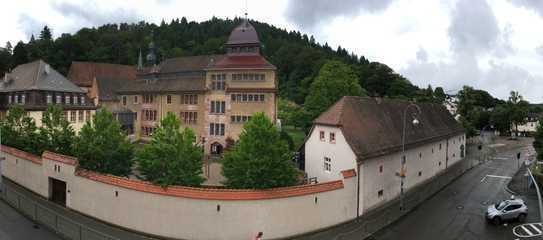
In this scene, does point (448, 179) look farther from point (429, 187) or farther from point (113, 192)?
point (113, 192)

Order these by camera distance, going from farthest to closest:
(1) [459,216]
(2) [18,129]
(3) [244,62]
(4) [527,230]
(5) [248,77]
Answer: (3) [244,62] → (5) [248,77] → (2) [18,129] → (1) [459,216] → (4) [527,230]

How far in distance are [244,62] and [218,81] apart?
4.63m

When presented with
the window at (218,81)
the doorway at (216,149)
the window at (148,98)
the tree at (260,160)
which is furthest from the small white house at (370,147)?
the window at (148,98)

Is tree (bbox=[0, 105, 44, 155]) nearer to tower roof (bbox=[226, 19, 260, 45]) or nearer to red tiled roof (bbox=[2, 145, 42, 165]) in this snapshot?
red tiled roof (bbox=[2, 145, 42, 165])

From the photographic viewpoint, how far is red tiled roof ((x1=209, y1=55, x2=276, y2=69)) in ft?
152

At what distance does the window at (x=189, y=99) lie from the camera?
169 ft

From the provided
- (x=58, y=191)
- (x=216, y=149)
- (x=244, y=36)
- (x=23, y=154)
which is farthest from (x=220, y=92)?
(x=58, y=191)

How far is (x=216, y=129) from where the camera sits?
49.2m

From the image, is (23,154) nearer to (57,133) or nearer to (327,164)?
(57,133)

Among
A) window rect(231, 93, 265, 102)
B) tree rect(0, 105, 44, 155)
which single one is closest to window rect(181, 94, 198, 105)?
window rect(231, 93, 265, 102)

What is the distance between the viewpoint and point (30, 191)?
2869 centimetres

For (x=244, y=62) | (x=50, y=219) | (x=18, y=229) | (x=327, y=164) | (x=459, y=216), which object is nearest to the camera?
(x=18, y=229)

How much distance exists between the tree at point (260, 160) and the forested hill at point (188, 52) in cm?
7525

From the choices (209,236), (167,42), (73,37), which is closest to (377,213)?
(209,236)
